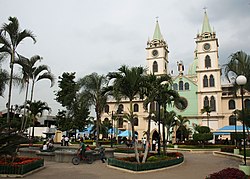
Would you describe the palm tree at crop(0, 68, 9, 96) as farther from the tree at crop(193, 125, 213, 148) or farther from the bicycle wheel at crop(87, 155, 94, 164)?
the tree at crop(193, 125, 213, 148)

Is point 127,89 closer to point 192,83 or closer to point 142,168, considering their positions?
point 142,168

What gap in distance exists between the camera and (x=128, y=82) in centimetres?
1362

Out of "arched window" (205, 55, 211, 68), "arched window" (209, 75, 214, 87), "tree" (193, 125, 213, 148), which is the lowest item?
"tree" (193, 125, 213, 148)

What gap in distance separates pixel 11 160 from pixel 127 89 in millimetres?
6634

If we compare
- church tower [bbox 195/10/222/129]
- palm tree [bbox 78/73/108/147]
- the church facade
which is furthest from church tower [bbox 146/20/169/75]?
palm tree [bbox 78/73/108/147]

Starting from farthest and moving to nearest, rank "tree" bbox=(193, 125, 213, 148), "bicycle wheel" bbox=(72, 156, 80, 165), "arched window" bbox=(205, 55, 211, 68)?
"arched window" bbox=(205, 55, 211, 68) < "tree" bbox=(193, 125, 213, 148) < "bicycle wheel" bbox=(72, 156, 80, 165)

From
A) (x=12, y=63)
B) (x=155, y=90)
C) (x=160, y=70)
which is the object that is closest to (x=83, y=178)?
(x=155, y=90)

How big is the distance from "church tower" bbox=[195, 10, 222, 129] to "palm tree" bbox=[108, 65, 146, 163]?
33345mm

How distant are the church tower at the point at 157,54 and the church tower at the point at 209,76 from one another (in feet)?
23.1

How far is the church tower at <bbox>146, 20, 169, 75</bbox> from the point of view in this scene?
51.0 m

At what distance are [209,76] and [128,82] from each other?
3582 cm

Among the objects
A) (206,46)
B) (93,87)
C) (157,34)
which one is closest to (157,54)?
(157,34)

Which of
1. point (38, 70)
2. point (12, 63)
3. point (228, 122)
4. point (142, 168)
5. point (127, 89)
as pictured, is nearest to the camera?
point (142, 168)

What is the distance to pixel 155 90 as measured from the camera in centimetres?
1452
